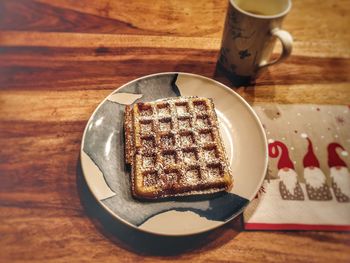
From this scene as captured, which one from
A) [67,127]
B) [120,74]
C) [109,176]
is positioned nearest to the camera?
[109,176]

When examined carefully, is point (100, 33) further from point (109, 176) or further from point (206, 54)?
point (109, 176)

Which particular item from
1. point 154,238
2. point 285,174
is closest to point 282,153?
point 285,174

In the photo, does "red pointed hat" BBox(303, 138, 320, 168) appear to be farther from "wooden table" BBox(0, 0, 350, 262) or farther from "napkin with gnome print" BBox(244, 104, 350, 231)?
"wooden table" BBox(0, 0, 350, 262)

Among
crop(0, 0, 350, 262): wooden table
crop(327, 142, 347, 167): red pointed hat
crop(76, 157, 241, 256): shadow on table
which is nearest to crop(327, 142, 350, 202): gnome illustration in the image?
crop(327, 142, 347, 167): red pointed hat

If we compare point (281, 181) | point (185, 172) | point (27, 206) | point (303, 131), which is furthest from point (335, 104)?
point (27, 206)

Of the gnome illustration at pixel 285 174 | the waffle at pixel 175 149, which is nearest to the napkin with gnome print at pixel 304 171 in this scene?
the gnome illustration at pixel 285 174

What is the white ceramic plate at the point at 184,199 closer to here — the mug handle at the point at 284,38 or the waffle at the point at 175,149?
the waffle at the point at 175,149

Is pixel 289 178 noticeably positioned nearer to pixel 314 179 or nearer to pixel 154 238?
pixel 314 179
